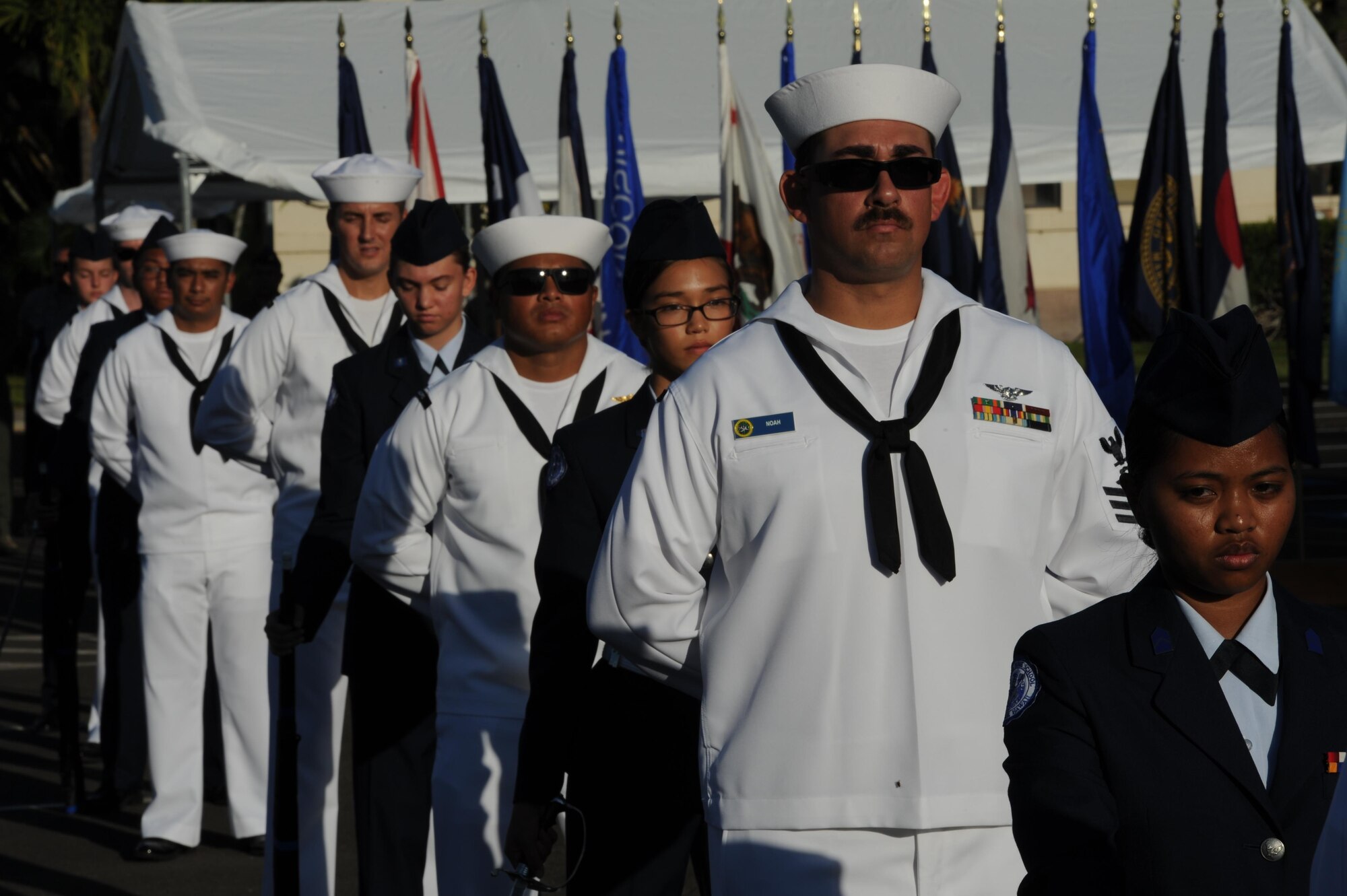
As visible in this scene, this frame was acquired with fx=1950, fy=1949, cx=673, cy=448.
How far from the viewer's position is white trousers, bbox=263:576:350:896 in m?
6.26

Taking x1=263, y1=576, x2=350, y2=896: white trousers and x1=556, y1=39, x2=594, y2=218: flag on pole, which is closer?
x1=263, y1=576, x2=350, y2=896: white trousers

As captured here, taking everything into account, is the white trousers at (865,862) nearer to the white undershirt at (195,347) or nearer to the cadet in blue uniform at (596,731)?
the cadet in blue uniform at (596,731)

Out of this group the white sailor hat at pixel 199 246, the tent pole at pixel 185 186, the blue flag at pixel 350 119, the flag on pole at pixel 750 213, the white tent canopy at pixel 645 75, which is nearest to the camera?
the white sailor hat at pixel 199 246

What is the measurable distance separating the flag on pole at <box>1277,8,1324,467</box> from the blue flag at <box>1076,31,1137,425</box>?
2.73 feet

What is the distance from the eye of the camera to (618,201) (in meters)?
10.5

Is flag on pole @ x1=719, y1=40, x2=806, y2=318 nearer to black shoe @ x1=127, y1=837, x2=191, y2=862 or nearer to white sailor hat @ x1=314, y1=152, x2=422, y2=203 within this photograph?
white sailor hat @ x1=314, y1=152, x2=422, y2=203

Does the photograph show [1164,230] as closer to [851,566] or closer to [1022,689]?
[851,566]

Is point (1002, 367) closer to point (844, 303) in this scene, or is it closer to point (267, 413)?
point (844, 303)

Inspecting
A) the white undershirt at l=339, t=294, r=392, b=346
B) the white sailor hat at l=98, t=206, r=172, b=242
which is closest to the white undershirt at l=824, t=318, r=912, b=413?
the white undershirt at l=339, t=294, r=392, b=346

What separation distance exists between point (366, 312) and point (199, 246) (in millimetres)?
1707

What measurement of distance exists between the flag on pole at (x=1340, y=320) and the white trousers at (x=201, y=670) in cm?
532

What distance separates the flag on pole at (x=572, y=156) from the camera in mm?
10656

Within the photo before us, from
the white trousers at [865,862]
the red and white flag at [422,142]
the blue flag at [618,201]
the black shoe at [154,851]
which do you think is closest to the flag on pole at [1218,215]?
the blue flag at [618,201]

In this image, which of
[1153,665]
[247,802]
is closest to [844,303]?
[1153,665]
